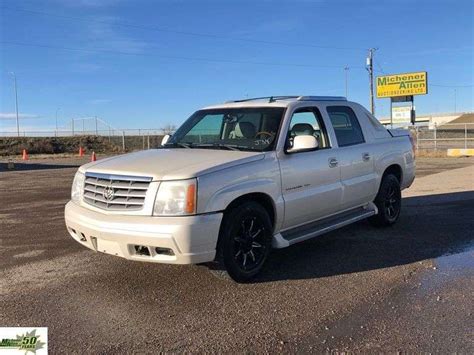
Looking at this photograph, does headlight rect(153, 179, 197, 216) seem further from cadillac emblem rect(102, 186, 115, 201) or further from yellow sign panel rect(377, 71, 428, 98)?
yellow sign panel rect(377, 71, 428, 98)

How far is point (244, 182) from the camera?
4.91 meters

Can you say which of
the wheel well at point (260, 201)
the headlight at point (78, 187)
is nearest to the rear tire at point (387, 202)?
the wheel well at point (260, 201)

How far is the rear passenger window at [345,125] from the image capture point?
6520 mm

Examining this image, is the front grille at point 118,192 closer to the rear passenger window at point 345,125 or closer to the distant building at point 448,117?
the rear passenger window at point 345,125

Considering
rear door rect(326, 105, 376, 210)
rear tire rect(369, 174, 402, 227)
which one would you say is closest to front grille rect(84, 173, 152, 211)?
rear door rect(326, 105, 376, 210)

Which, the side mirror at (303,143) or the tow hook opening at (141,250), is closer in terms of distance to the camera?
the tow hook opening at (141,250)

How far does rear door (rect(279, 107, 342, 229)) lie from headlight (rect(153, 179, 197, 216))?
49.9 inches

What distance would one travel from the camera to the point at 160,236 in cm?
442

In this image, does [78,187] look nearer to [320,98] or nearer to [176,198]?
[176,198]

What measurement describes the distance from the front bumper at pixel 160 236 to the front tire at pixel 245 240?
6.6 inches

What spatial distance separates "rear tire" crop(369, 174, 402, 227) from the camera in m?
7.35

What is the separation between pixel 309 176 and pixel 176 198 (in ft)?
6.09

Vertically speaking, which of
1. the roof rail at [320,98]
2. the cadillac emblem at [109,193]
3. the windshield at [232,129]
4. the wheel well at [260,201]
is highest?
the roof rail at [320,98]

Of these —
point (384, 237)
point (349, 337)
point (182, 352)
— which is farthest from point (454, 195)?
point (182, 352)
